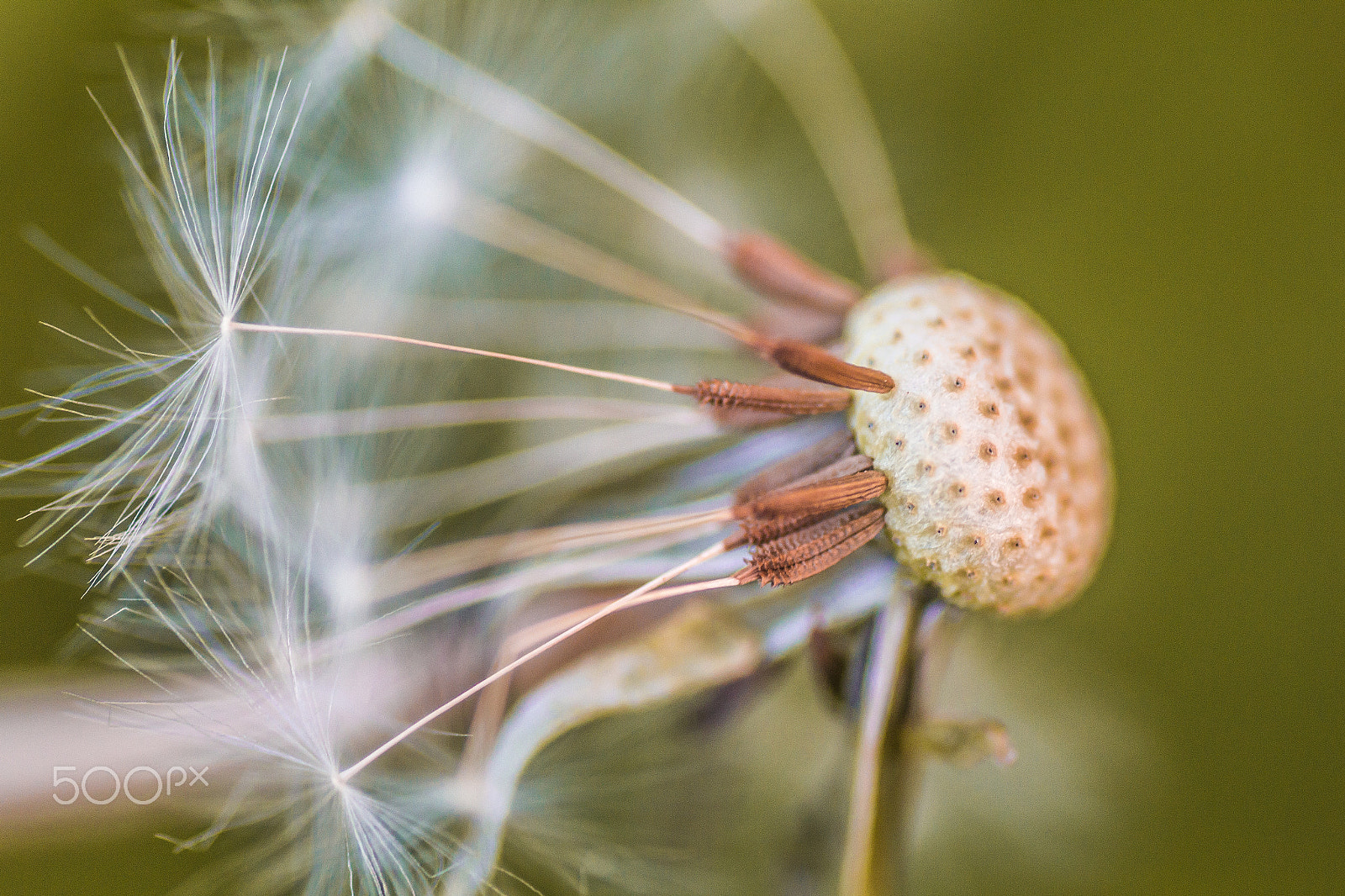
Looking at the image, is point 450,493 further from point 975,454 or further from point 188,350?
point 975,454

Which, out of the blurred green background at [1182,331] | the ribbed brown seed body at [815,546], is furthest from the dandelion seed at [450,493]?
the blurred green background at [1182,331]

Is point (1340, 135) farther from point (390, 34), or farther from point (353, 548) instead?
point (353, 548)

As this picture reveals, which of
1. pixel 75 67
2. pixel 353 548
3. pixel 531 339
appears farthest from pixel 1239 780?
pixel 75 67

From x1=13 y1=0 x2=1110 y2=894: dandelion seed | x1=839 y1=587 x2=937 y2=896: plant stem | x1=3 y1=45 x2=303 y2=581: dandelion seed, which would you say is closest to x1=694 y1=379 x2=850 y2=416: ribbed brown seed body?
x1=13 y1=0 x2=1110 y2=894: dandelion seed

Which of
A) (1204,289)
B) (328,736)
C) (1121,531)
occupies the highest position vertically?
(1204,289)

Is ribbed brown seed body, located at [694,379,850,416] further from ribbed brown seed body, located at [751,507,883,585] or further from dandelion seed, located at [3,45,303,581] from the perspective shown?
dandelion seed, located at [3,45,303,581]

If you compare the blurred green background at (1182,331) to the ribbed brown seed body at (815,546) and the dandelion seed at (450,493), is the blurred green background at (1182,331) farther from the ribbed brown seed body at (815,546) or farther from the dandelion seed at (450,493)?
the ribbed brown seed body at (815,546)
